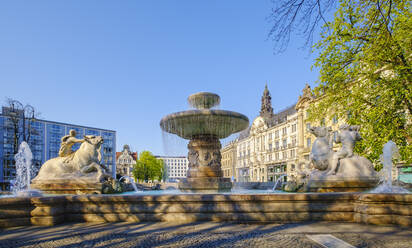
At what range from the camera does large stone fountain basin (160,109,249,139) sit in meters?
9.55

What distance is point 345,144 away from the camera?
7855 mm

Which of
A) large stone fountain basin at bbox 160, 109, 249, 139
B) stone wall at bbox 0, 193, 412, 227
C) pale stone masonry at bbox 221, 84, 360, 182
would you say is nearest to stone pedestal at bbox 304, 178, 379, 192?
stone wall at bbox 0, 193, 412, 227

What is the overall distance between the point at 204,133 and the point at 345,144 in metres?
5.09

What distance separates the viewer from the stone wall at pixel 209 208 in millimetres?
5008

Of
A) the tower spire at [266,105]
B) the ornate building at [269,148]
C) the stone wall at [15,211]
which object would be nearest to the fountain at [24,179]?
the stone wall at [15,211]

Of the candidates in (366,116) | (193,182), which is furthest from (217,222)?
(366,116)

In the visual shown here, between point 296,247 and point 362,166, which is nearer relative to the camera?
point 296,247

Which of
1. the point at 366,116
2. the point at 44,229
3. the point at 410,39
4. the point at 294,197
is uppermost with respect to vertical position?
the point at 410,39

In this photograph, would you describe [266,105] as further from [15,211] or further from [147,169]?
[15,211]

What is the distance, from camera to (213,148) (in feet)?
36.6

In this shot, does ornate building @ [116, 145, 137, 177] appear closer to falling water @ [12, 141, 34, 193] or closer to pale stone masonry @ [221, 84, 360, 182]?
pale stone masonry @ [221, 84, 360, 182]

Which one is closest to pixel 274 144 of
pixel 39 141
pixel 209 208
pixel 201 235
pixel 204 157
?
pixel 39 141

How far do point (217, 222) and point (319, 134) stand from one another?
4.87 meters

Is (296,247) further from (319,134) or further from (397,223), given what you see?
(319,134)
